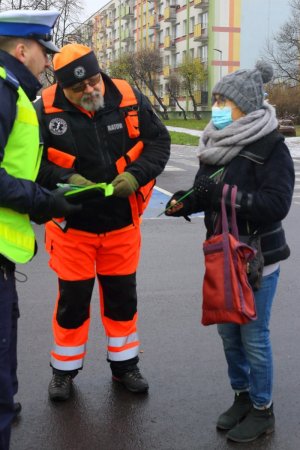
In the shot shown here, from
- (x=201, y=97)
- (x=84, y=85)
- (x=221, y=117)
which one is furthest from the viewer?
(x=201, y=97)

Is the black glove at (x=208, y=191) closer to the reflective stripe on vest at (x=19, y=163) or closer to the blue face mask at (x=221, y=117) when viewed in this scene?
the blue face mask at (x=221, y=117)

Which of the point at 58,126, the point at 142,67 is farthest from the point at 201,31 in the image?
the point at 58,126

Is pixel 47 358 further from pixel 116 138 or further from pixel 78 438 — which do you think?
pixel 116 138

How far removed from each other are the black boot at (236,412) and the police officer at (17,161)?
4.06ft

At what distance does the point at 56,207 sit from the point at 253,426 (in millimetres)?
1576

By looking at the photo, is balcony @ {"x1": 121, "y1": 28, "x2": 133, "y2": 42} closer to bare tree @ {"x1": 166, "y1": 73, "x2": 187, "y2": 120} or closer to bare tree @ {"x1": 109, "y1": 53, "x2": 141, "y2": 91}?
bare tree @ {"x1": 109, "y1": 53, "x2": 141, "y2": 91}

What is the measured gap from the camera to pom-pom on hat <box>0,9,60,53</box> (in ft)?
8.27

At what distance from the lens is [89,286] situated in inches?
142

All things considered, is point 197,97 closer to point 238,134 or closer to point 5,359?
point 238,134

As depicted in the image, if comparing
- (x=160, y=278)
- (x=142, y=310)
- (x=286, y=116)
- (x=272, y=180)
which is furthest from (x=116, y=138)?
(x=286, y=116)

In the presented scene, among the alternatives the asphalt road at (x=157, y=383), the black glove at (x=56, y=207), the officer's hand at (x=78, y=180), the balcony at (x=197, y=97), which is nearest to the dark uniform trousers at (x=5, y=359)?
the black glove at (x=56, y=207)

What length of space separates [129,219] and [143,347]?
3.89 feet

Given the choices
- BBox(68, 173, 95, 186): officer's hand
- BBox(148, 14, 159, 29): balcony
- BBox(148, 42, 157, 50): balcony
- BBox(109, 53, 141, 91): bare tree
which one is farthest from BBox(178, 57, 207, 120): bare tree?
BBox(68, 173, 95, 186): officer's hand

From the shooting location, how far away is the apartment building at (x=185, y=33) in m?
55.5
